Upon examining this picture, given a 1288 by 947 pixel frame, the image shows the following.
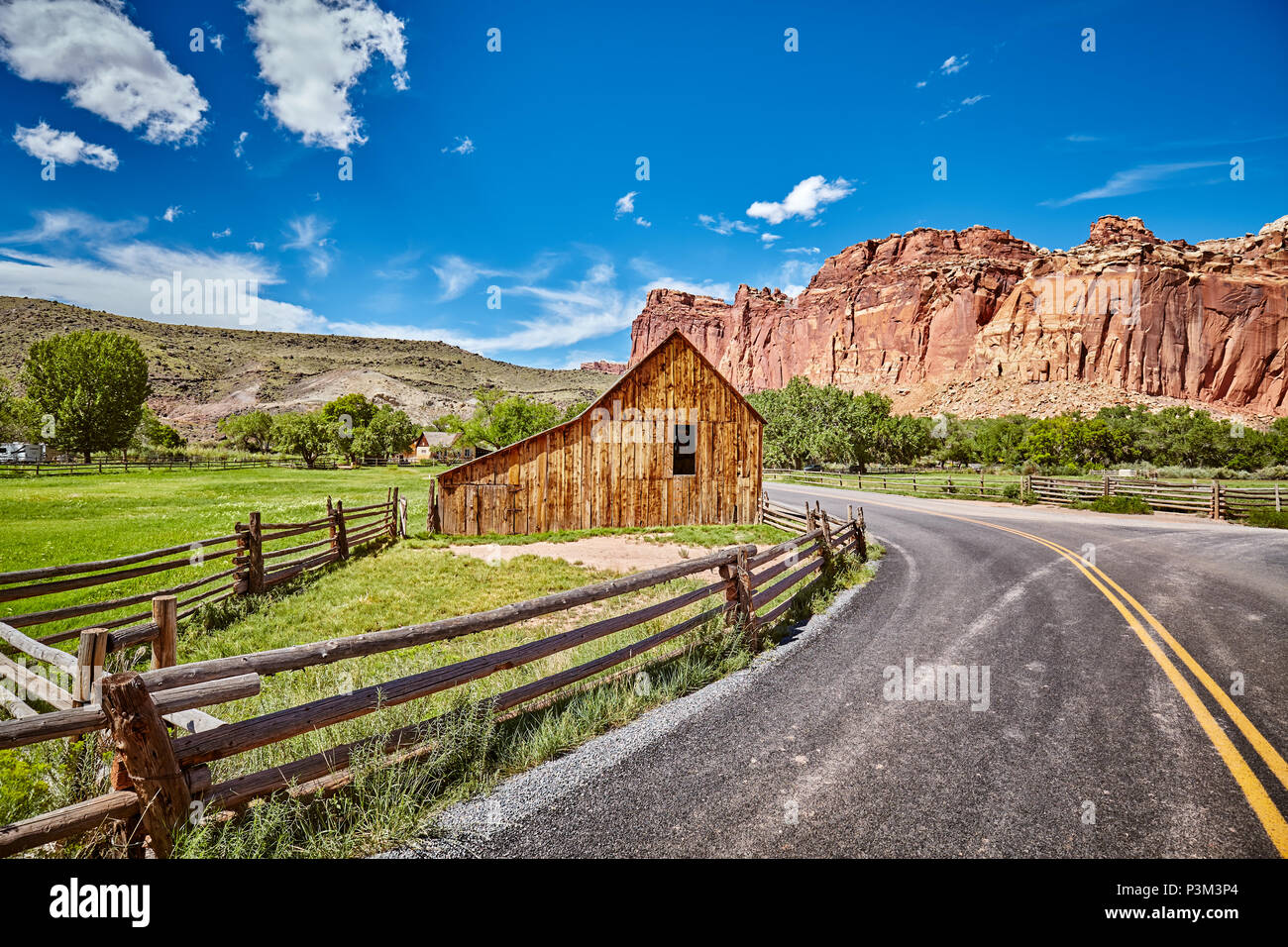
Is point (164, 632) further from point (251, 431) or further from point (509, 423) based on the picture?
point (251, 431)

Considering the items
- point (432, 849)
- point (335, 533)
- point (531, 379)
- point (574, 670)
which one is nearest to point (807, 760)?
point (574, 670)

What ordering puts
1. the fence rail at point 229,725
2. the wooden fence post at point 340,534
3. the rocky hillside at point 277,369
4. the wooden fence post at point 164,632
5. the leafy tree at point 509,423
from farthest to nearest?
the rocky hillside at point 277,369 → the leafy tree at point 509,423 → the wooden fence post at point 340,534 → the wooden fence post at point 164,632 → the fence rail at point 229,725

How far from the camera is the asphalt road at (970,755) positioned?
10.4 ft

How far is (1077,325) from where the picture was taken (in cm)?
10412

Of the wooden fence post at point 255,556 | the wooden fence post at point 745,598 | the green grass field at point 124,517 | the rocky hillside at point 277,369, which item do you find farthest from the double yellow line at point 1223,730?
the rocky hillside at point 277,369

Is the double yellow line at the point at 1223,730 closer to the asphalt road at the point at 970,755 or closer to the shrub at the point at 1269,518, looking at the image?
the asphalt road at the point at 970,755

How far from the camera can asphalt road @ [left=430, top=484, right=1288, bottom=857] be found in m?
3.18

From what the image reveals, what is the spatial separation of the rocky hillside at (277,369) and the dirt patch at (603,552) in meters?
88.7

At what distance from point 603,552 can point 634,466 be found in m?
4.67

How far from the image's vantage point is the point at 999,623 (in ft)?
24.5

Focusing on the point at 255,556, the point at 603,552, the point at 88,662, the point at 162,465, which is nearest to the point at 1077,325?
the point at 603,552

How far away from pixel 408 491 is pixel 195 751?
37.3 meters

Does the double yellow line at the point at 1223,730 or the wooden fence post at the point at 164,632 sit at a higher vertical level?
the wooden fence post at the point at 164,632
